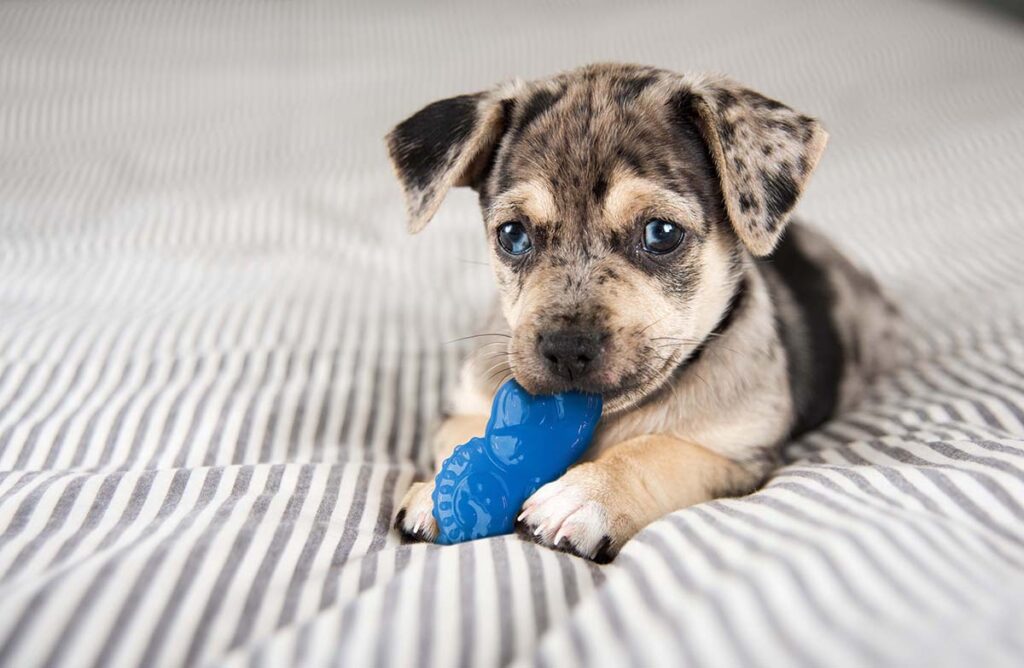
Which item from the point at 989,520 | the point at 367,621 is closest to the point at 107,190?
the point at 367,621

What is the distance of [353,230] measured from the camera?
5.87m

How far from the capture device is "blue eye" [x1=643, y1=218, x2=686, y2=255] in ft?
8.90

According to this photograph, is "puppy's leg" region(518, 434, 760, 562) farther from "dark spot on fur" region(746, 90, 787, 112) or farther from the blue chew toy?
"dark spot on fur" region(746, 90, 787, 112)

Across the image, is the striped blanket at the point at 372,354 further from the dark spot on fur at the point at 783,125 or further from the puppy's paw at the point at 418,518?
the dark spot on fur at the point at 783,125

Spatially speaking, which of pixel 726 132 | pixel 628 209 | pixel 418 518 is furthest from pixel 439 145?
pixel 418 518

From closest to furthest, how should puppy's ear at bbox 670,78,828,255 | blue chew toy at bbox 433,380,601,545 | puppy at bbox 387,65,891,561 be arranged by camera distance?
blue chew toy at bbox 433,380,601,545 < puppy at bbox 387,65,891,561 < puppy's ear at bbox 670,78,828,255

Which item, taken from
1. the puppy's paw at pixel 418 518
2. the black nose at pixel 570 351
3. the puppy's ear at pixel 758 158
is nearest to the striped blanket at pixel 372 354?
the puppy's paw at pixel 418 518

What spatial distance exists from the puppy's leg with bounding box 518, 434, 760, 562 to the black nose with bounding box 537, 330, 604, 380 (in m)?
0.29

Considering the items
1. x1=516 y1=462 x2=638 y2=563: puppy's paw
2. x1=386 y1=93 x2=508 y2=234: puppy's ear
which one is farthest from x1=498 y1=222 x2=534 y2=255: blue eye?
x1=516 y1=462 x2=638 y2=563: puppy's paw

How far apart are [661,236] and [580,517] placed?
99 cm

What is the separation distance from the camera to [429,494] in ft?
8.21

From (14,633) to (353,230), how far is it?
14.7ft

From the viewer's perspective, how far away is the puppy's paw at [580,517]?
2193 mm

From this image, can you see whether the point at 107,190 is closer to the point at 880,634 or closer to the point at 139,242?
the point at 139,242
